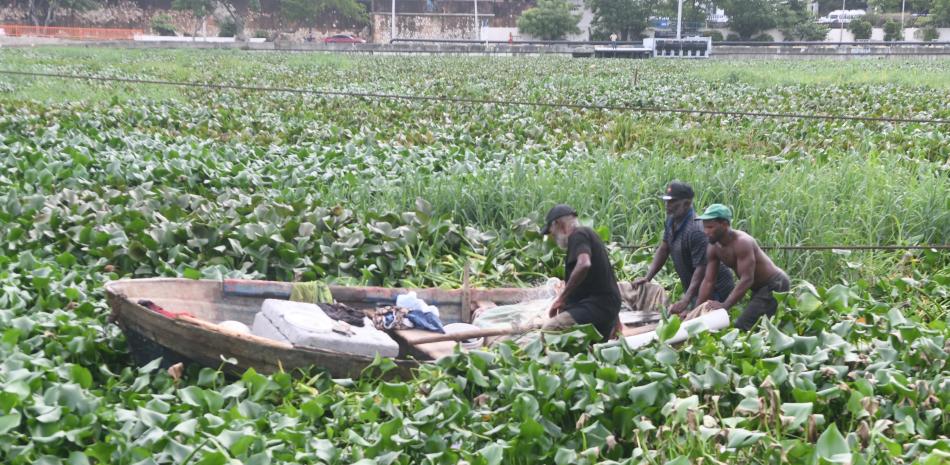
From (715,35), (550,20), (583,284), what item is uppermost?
(550,20)

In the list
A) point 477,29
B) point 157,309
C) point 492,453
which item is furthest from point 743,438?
A: point 477,29

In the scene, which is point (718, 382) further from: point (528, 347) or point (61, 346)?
point (61, 346)

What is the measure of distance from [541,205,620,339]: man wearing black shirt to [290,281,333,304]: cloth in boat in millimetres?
1381

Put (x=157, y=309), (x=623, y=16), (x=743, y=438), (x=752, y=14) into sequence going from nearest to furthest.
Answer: (x=743, y=438), (x=157, y=309), (x=752, y=14), (x=623, y=16)

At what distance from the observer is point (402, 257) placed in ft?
24.1

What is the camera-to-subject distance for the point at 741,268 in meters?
5.65

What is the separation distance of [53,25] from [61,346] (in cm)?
5510

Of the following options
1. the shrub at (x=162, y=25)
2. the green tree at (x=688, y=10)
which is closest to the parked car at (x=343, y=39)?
the shrub at (x=162, y=25)

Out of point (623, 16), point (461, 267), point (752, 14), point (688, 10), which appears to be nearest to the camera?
point (461, 267)

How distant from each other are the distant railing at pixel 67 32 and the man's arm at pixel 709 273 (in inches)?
1943

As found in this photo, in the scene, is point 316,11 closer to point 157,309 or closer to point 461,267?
point 461,267

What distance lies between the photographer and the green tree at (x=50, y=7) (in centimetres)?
5362

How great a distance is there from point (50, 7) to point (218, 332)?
53.8 meters

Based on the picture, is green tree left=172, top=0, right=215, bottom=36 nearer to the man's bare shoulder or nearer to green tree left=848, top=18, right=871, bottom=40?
green tree left=848, top=18, right=871, bottom=40
